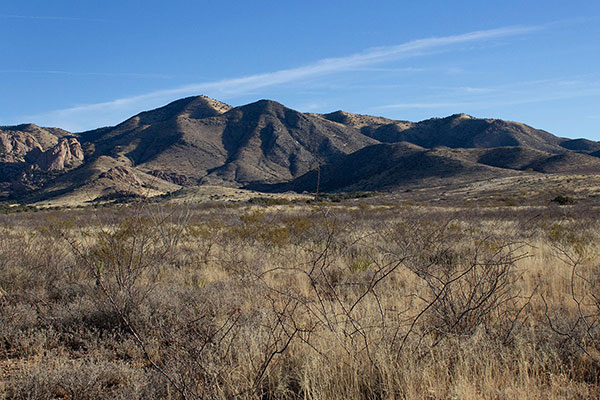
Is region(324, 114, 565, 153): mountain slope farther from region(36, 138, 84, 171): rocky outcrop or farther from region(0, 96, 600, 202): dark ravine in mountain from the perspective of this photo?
region(36, 138, 84, 171): rocky outcrop

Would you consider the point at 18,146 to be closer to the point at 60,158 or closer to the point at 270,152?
the point at 60,158

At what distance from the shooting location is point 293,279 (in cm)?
679

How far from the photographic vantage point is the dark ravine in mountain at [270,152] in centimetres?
7962

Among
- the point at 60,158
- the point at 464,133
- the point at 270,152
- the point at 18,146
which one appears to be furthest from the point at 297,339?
the point at 464,133

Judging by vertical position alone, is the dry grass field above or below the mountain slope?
below

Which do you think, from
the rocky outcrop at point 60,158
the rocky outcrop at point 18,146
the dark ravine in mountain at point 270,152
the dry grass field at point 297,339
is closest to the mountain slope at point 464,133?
the dark ravine in mountain at point 270,152

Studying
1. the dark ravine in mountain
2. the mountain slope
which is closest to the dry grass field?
the dark ravine in mountain

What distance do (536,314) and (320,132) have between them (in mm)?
145915

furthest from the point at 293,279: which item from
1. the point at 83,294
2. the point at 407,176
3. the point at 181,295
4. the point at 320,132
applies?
the point at 320,132

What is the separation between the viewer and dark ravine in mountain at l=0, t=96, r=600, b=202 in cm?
7962

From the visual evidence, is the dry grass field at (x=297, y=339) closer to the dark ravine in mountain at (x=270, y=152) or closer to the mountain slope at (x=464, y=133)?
the dark ravine in mountain at (x=270, y=152)

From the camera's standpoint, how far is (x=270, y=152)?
137 m

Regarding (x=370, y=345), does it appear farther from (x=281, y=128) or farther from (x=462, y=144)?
(x=462, y=144)

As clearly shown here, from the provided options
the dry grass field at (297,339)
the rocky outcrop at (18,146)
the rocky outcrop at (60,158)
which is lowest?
the dry grass field at (297,339)
